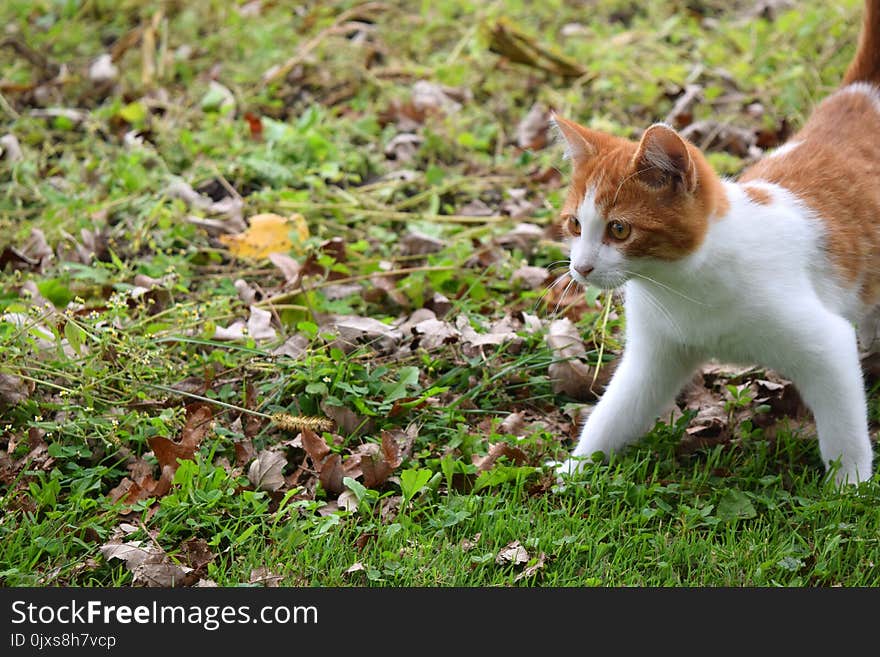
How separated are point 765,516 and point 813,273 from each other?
733mm

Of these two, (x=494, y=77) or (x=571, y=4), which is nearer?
(x=494, y=77)

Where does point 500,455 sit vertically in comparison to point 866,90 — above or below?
below

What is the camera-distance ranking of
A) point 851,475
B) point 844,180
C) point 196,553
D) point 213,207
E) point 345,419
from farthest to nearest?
1. point 213,207
2. point 345,419
3. point 844,180
4. point 851,475
5. point 196,553

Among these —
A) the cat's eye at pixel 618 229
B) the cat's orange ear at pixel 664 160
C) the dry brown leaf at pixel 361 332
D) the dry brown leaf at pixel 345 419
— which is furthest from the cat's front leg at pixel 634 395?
the dry brown leaf at pixel 361 332

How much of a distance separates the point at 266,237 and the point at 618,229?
204 centimetres

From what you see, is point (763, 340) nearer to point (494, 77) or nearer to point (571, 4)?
point (494, 77)

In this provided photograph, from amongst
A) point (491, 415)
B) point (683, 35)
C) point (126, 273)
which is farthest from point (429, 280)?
point (683, 35)

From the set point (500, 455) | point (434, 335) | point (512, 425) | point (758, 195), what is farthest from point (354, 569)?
point (758, 195)

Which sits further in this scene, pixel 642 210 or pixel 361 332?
pixel 361 332

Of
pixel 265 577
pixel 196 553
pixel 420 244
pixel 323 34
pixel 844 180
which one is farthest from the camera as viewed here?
pixel 323 34

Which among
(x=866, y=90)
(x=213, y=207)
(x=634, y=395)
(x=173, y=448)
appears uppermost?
(x=866, y=90)

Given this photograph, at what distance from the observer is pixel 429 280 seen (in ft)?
13.8

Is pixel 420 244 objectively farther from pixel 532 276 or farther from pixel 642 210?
pixel 642 210

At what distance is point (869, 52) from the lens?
3639 mm
